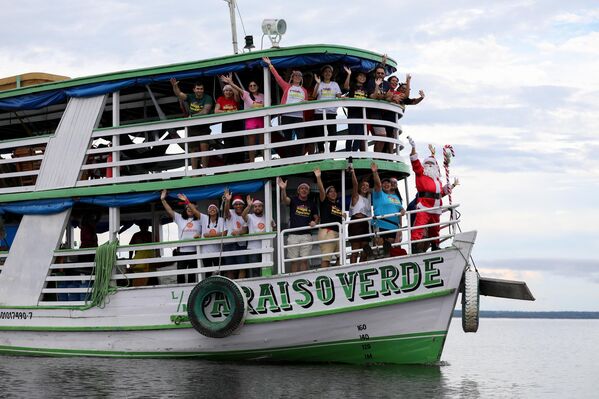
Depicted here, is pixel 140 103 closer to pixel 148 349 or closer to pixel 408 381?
pixel 148 349

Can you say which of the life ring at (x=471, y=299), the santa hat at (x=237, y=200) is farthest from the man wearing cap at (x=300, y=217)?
the life ring at (x=471, y=299)

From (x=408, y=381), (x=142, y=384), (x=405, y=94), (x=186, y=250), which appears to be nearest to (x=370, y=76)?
(x=405, y=94)

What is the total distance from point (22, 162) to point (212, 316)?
5714 mm

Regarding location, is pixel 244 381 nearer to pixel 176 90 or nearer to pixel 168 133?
pixel 176 90

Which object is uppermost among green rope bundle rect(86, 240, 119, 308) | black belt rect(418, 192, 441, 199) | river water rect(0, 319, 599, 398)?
black belt rect(418, 192, 441, 199)

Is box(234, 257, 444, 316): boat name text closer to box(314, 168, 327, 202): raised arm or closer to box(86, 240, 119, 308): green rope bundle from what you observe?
box(314, 168, 327, 202): raised arm

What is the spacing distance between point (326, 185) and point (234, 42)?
353 cm

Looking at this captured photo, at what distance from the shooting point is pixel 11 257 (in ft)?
55.9

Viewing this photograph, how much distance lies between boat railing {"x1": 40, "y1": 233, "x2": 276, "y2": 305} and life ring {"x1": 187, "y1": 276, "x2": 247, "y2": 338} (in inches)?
15.7

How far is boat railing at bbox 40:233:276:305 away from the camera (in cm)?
1501

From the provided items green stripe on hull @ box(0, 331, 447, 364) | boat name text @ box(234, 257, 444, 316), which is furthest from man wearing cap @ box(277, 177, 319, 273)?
green stripe on hull @ box(0, 331, 447, 364)

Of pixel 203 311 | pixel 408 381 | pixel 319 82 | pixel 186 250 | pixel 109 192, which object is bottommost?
pixel 408 381

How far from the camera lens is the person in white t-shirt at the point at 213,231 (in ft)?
50.4

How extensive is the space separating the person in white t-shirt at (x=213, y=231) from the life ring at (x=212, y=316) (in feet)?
1.94
